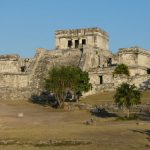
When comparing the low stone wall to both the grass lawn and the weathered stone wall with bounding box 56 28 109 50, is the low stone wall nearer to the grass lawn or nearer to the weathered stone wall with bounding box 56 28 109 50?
the grass lawn

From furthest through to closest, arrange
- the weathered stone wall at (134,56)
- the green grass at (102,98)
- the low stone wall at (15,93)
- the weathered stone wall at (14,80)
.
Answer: the weathered stone wall at (134,56) → the weathered stone wall at (14,80) → the low stone wall at (15,93) → the green grass at (102,98)

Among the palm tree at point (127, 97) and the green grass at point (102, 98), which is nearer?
the palm tree at point (127, 97)

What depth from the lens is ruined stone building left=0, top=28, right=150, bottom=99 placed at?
65.6 metres

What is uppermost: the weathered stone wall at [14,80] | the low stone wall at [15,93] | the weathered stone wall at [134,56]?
the weathered stone wall at [134,56]

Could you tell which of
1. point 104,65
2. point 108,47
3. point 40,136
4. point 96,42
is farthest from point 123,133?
point 108,47

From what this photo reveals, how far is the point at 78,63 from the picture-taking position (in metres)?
70.5

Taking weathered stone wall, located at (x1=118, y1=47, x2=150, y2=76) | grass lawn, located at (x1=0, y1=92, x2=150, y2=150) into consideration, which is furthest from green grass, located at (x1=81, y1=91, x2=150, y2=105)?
weathered stone wall, located at (x1=118, y1=47, x2=150, y2=76)

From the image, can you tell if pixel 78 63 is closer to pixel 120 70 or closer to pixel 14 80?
pixel 120 70

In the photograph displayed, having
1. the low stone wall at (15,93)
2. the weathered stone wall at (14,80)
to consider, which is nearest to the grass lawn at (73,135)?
the low stone wall at (15,93)

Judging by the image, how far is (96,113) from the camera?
5169 cm

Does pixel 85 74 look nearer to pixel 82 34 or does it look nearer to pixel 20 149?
pixel 82 34

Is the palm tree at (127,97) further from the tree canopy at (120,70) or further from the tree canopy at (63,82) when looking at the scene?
the tree canopy at (120,70)

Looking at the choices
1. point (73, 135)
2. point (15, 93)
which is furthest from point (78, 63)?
point (73, 135)

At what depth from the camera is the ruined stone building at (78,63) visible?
65.6m
